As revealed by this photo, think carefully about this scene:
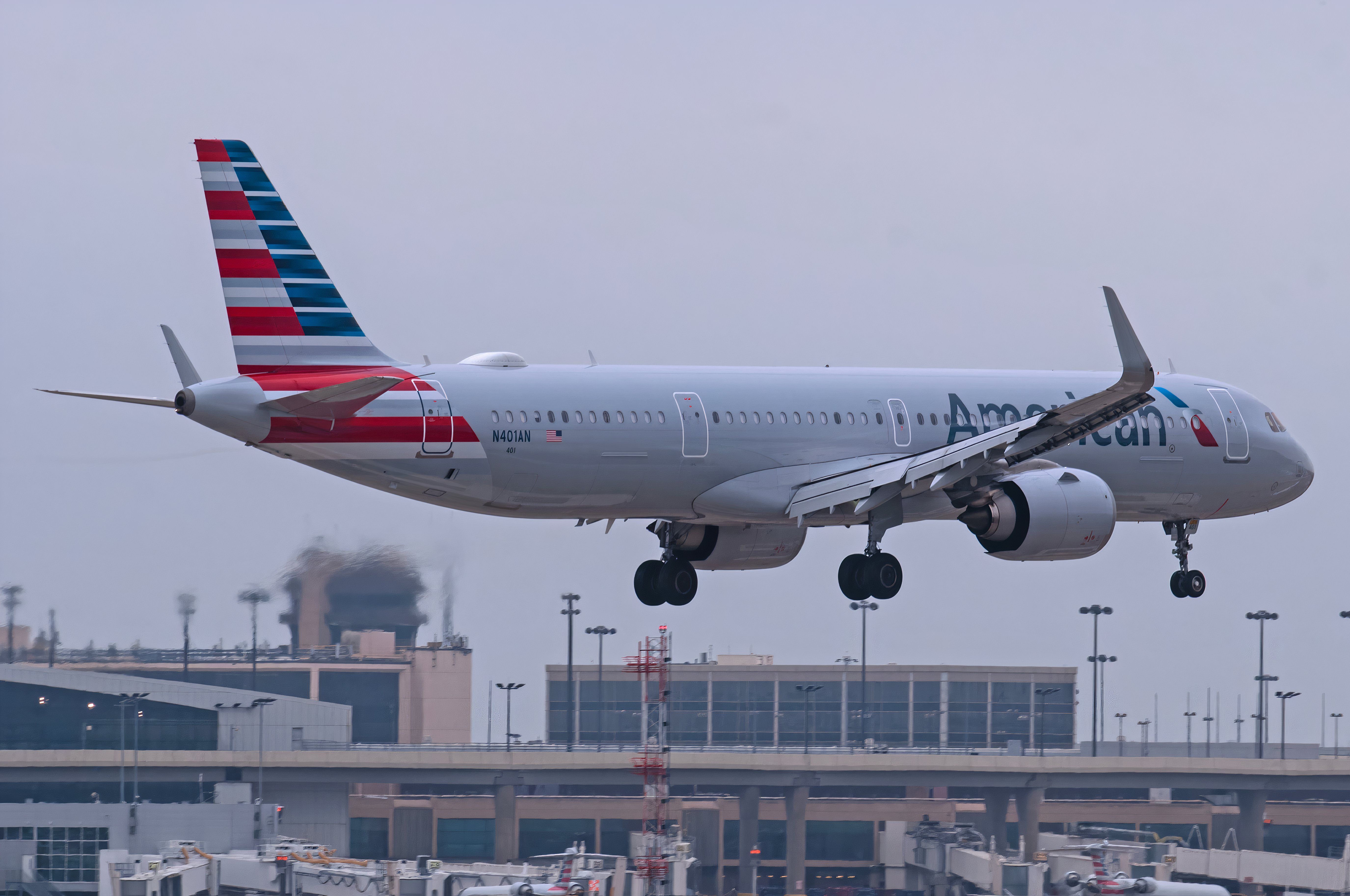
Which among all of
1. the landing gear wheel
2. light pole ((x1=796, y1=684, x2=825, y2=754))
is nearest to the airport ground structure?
light pole ((x1=796, y1=684, x2=825, y2=754))

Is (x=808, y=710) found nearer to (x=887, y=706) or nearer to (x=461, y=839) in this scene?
(x=887, y=706)

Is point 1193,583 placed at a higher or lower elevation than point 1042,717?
higher

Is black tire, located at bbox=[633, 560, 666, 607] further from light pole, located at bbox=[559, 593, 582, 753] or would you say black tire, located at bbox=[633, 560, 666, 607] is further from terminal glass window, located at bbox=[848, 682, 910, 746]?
terminal glass window, located at bbox=[848, 682, 910, 746]

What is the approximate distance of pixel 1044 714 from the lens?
127 m

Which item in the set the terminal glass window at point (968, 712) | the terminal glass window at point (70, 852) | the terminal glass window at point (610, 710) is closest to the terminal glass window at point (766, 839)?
the terminal glass window at point (610, 710)

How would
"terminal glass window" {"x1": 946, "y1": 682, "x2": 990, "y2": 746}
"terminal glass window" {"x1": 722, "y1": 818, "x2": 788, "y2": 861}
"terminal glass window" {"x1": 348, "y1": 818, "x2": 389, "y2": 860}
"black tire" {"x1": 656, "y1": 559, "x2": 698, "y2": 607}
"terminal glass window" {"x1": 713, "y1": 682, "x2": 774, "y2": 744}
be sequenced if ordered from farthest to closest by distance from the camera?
"terminal glass window" {"x1": 946, "y1": 682, "x2": 990, "y2": 746} → "terminal glass window" {"x1": 713, "y1": 682, "x2": 774, "y2": 744} → "terminal glass window" {"x1": 722, "y1": 818, "x2": 788, "y2": 861} → "terminal glass window" {"x1": 348, "y1": 818, "x2": 389, "y2": 860} → "black tire" {"x1": 656, "y1": 559, "x2": 698, "y2": 607}

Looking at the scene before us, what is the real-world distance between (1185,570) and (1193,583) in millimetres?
366

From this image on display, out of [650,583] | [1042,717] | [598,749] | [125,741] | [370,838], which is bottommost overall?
[370,838]

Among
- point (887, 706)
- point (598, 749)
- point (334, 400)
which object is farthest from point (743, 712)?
point (334, 400)

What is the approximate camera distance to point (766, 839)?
98875mm

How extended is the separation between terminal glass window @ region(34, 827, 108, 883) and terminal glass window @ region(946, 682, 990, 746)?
68.4 meters

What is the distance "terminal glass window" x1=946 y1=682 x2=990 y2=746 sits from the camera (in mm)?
130000

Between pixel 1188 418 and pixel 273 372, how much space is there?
70.1 ft

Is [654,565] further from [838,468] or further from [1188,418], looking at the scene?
[1188,418]
